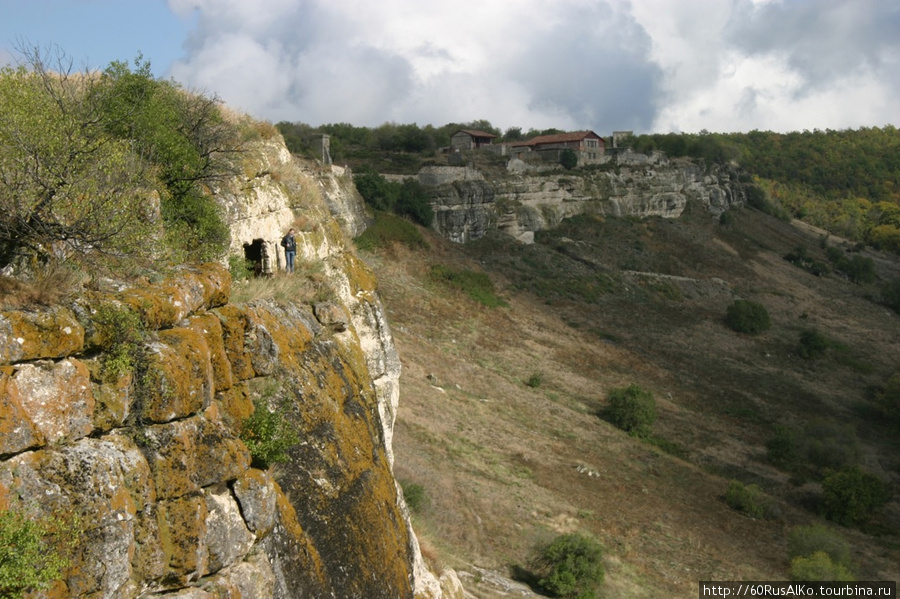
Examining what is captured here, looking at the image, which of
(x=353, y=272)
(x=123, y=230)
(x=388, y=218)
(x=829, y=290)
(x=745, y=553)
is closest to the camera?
(x=123, y=230)

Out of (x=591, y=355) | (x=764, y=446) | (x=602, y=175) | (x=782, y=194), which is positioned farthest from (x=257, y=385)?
(x=782, y=194)

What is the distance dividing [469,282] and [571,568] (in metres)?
29.0

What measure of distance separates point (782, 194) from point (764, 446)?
3033 inches

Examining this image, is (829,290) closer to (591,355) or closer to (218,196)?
(591,355)

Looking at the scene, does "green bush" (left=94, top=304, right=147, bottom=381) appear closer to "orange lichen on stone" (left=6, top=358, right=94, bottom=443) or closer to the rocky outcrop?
"orange lichen on stone" (left=6, top=358, right=94, bottom=443)

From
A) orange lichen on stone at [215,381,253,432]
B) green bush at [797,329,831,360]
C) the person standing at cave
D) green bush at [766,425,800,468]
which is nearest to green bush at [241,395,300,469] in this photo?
orange lichen on stone at [215,381,253,432]

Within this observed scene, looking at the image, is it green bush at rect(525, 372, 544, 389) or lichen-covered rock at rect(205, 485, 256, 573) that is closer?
lichen-covered rock at rect(205, 485, 256, 573)

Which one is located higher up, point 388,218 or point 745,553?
point 388,218

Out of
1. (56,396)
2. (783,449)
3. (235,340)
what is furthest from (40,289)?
(783,449)

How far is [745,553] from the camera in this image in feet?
83.3

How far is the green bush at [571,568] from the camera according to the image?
808 inches

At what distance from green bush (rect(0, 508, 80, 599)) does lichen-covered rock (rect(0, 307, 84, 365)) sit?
1028 mm

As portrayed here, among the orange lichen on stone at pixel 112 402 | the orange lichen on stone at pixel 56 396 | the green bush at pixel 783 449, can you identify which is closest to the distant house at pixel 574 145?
the green bush at pixel 783 449

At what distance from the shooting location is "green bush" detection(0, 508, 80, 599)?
187 inches
